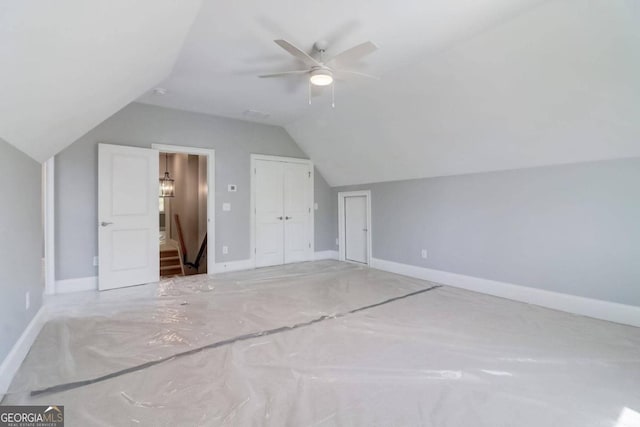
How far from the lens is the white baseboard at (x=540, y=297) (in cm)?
281

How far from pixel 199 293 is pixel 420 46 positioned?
3825 mm

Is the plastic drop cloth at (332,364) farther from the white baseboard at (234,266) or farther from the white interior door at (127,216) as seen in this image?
the white baseboard at (234,266)

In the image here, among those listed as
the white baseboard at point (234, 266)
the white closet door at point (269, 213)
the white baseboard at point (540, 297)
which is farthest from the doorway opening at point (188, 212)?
the white baseboard at point (540, 297)

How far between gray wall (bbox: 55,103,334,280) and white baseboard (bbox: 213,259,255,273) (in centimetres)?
8

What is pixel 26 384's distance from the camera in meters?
1.83

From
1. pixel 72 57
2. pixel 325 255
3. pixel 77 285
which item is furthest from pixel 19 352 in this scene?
pixel 325 255

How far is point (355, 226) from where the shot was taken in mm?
5930


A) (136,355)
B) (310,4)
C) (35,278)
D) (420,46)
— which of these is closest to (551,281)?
(420,46)

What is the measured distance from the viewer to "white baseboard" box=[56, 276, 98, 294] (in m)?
3.72

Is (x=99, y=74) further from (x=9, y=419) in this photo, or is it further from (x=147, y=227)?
(x=147, y=227)

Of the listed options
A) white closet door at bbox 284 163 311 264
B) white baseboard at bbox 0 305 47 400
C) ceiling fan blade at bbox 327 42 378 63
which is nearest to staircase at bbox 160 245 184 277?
white closet door at bbox 284 163 311 264

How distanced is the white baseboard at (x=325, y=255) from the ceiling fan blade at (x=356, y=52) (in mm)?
4140

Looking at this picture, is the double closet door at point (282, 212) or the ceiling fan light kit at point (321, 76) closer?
the ceiling fan light kit at point (321, 76)

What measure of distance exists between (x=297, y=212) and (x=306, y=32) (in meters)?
3.63
